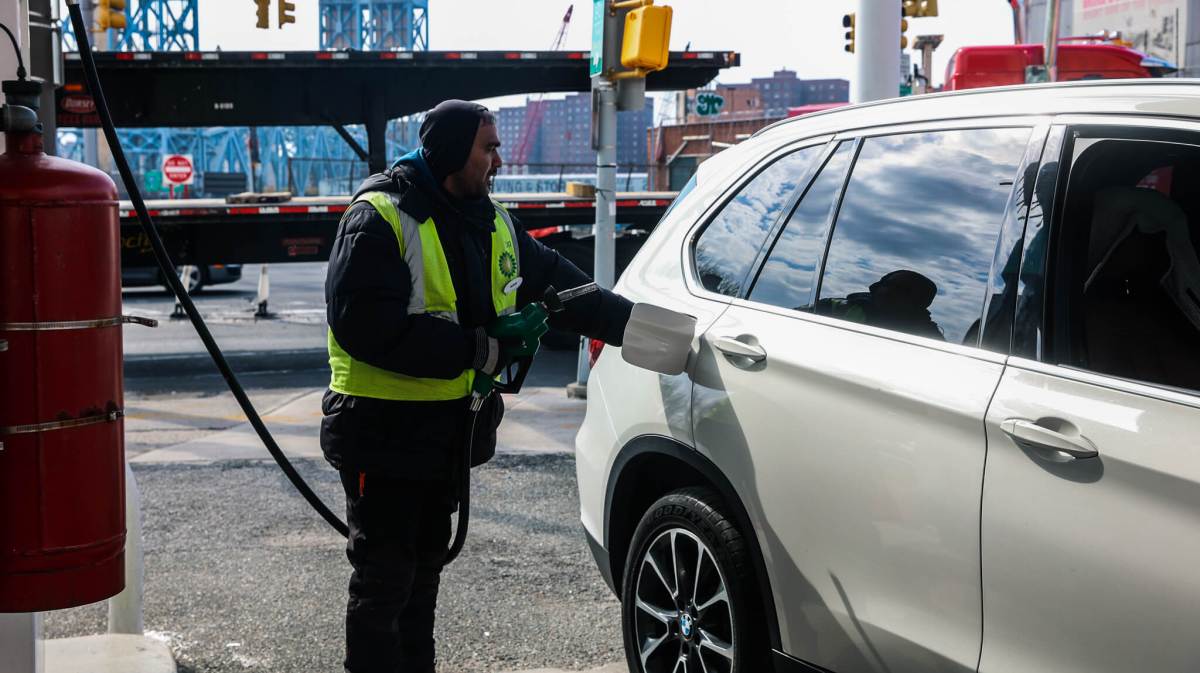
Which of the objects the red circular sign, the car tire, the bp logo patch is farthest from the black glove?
the red circular sign

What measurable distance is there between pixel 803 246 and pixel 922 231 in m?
0.43

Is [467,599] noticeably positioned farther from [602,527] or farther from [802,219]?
[802,219]

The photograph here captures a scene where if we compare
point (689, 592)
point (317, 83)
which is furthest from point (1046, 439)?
point (317, 83)

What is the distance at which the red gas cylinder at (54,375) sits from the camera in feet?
8.70

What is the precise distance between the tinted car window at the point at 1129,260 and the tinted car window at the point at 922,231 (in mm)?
175

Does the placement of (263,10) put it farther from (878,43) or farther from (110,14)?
(878,43)

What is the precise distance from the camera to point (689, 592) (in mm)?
3264

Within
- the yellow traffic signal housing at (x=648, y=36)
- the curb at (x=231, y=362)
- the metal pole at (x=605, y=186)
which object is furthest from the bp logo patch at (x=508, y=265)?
the curb at (x=231, y=362)

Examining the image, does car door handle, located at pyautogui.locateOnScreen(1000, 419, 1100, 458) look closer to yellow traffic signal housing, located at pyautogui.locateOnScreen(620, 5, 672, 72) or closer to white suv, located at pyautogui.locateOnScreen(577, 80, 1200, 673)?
white suv, located at pyautogui.locateOnScreen(577, 80, 1200, 673)

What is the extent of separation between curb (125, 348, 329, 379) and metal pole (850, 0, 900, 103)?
5860 millimetres

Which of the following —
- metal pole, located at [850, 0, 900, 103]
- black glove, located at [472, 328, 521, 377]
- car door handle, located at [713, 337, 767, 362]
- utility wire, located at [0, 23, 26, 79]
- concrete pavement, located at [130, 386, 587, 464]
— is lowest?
concrete pavement, located at [130, 386, 587, 464]

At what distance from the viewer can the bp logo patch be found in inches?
140

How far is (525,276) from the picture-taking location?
384 cm

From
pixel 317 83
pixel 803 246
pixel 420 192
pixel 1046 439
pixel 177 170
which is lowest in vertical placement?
pixel 1046 439
